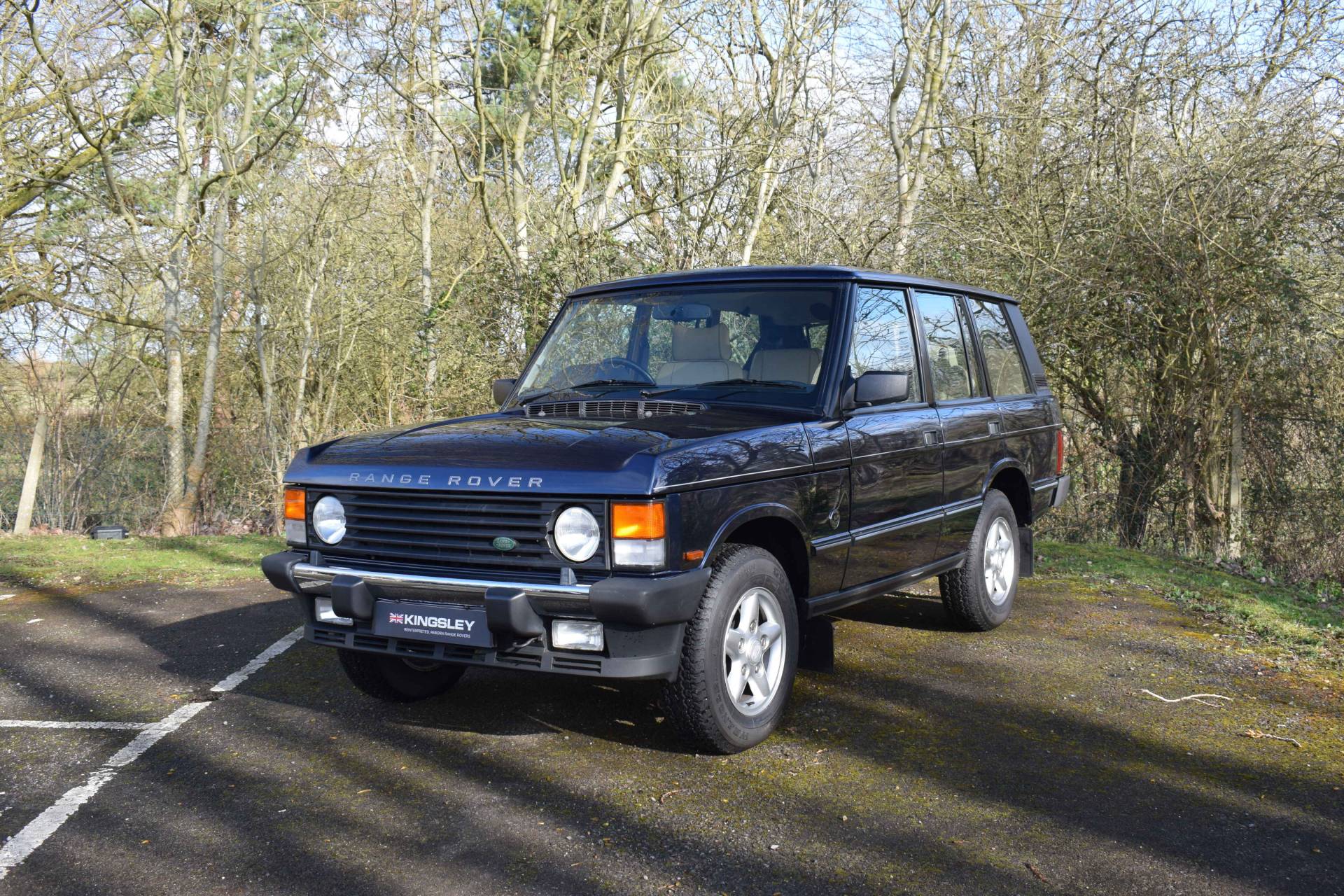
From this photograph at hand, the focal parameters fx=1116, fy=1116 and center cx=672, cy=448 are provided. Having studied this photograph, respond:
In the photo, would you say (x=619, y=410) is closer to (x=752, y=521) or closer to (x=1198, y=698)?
(x=752, y=521)

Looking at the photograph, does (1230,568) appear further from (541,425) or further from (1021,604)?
(541,425)

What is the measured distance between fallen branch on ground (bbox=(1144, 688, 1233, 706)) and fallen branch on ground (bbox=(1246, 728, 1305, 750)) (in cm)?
39

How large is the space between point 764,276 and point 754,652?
6.36 ft

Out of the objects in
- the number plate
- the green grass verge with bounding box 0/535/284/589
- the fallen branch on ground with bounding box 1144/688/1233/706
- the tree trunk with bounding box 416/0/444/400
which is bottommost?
the fallen branch on ground with bounding box 1144/688/1233/706

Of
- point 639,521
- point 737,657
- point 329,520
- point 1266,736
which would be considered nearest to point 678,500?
point 639,521

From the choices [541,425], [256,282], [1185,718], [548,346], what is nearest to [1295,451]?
[1185,718]

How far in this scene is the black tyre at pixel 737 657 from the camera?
13.5 feet

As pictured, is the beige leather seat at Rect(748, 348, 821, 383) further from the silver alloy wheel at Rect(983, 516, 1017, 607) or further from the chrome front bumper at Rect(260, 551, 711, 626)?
the silver alloy wheel at Rect(983, 516, 1017, 607)

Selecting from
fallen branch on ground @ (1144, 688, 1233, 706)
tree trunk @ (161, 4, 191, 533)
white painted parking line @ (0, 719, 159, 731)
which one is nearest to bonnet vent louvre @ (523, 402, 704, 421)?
white painted parking line @ (0, 719, 159, 731)

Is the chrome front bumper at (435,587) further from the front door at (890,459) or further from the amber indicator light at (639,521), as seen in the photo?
the front door at (890,459)

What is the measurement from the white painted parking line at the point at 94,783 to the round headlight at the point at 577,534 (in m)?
1.92

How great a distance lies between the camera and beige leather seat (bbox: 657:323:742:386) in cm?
528

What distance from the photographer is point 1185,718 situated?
16.2 feet

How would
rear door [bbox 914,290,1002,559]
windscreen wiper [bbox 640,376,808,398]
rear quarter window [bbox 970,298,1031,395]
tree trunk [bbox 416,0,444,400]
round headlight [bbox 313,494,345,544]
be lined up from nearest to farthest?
1. round headlight [bbox 313,494,345,544]
2. windscreen wiper [bbox 640,376,808,398]
3. rear door [bbox 914,290,1002,559]
4. rear quarter window [bbox 970,298,1031,395]
5. tree trunk [bbox 416,0,444,400]
